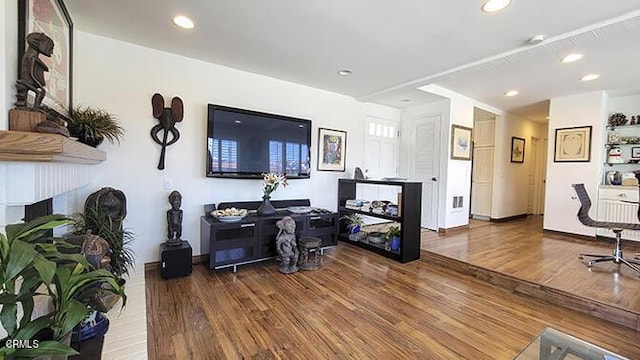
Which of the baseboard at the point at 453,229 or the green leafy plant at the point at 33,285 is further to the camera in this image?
the baseboard at the point at 453,229

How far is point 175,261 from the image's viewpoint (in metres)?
2.80

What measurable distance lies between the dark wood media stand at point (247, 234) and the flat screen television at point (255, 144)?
49 centimetres

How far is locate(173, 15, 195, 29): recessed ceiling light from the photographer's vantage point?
2.38 metres

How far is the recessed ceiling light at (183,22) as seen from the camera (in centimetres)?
238

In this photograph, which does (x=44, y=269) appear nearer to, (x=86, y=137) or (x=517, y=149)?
(x=86, y=137)

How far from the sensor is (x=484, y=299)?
2.58 meters

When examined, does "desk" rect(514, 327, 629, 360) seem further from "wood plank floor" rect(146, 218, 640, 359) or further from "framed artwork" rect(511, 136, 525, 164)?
"framed artwork" rect(511, 136, 525, 164)

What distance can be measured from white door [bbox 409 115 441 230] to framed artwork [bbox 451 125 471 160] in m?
0.25

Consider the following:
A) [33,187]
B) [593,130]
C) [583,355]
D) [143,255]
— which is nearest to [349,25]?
[33,187]

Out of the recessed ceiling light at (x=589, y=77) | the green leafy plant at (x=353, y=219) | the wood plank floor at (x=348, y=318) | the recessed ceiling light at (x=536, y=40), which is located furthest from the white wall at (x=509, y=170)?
the recessed ceiling light at (x=536, y=40)

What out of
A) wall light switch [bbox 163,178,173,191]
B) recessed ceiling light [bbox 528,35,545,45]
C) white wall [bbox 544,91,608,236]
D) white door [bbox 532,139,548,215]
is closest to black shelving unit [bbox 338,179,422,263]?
recessed ceiling light [bbox 528,35,545,45]

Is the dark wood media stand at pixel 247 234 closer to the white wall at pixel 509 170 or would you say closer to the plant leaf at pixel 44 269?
the plant leaf at pixel 44 269

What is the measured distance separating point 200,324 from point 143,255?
1435 millimetres

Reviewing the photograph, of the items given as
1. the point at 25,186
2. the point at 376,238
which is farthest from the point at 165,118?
the point at 376,238
